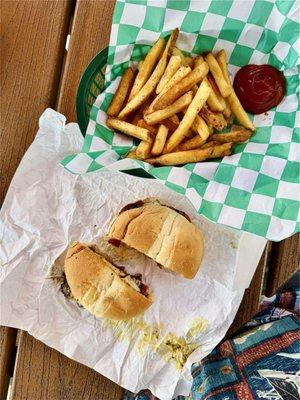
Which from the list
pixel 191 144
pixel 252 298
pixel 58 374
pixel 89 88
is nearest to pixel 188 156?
pixel 191 144

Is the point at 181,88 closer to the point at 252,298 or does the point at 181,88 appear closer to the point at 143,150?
the point at 143,150

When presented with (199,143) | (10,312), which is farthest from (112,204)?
(10,312)

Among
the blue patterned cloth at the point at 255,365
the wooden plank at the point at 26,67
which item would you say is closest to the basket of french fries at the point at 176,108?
the wooden plank at the point at 26,67

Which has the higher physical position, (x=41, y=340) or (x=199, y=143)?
(x=199, y=143)

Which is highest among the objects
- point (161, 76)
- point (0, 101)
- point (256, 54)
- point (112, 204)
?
point (256, 54)

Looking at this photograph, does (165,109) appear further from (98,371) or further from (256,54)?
(98,371)

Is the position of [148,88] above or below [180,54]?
below

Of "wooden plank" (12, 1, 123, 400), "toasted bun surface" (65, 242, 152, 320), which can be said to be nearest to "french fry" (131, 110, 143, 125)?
"wooden plank" (12, 1, 123, 400)
